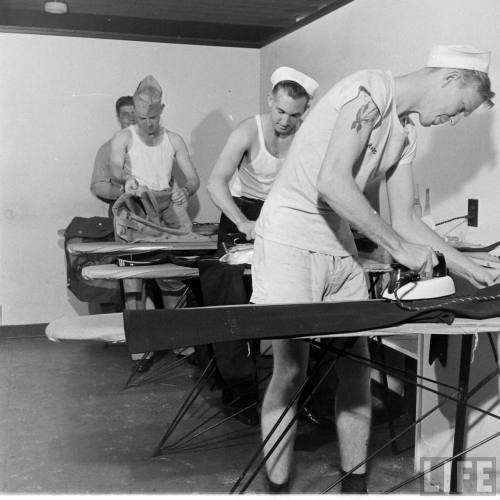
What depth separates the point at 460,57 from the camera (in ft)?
6.29

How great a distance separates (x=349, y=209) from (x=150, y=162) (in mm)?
2653

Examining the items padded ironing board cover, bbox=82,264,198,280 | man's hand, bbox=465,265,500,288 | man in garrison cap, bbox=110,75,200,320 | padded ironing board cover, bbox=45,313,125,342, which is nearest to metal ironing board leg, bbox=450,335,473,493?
man's hand, bbox=465,265,500,288

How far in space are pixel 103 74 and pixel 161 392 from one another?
2.25 m

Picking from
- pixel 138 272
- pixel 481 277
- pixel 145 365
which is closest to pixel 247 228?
pixel 138 272

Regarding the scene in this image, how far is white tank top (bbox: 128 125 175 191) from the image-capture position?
171 inches

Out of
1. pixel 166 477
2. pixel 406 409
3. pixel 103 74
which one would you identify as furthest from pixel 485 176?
pixel 103 74

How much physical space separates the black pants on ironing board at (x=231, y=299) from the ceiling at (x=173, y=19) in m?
1.52

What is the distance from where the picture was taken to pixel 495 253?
2811 mm

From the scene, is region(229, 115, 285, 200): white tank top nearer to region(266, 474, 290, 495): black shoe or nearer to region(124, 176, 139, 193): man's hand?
region(124, 176, 139, 193): man's hand

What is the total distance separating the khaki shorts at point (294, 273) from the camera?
2141mm

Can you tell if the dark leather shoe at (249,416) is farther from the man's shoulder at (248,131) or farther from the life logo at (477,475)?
the man's shoulder at (248,131)

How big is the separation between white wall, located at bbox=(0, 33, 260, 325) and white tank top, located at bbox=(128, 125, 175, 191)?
0.71 meters

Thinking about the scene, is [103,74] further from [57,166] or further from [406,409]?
[406,409]

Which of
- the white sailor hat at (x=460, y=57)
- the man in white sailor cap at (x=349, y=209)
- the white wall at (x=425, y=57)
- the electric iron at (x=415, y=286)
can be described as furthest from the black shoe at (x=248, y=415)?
the white sailor hat at (x=460, y=57)
